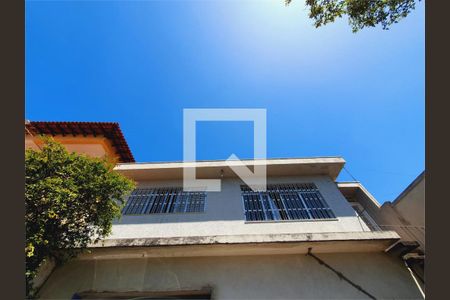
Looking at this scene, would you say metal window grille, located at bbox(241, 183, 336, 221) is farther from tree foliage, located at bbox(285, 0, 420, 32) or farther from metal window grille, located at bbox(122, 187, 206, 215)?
A: tree foliage, located at bbox(285, 0, 420, 32)

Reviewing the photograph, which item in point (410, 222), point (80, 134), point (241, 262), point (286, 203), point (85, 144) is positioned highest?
point (80, 134)

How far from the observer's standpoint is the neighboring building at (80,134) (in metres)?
11.5

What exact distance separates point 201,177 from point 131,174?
2.69 m

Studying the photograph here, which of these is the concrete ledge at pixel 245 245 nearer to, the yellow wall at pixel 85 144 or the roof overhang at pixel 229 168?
the roof overhang at pixel 229 168

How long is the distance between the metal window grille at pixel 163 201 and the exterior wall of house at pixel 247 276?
2.02m

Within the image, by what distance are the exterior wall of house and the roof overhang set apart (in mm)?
3521

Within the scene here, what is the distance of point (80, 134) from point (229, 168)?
775 cm

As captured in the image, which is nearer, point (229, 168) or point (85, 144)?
point (229, 168)

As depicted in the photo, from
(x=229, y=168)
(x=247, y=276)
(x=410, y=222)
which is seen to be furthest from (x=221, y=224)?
(x=410, y=222)

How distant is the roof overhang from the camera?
361 inches

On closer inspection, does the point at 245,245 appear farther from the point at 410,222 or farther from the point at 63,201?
the point at 410,222

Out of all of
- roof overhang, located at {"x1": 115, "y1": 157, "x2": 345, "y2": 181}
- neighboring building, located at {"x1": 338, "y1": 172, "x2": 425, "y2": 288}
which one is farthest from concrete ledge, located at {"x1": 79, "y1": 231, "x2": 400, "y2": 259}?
roof overhang, located at {"x1": 115, "y1": 157, "x2": 345, "y2": 181}

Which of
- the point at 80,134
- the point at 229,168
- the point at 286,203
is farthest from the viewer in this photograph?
the point at 80,134

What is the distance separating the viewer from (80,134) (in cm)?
1188
